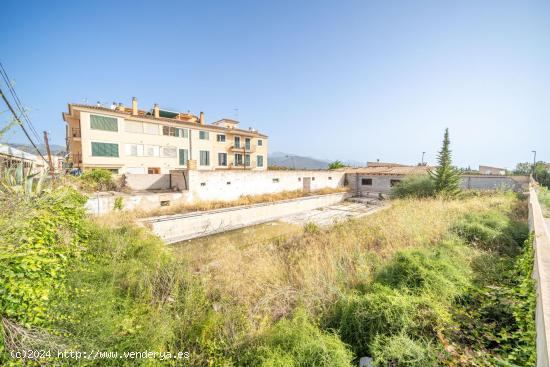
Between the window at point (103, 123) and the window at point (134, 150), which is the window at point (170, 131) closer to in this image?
the window at point (134, 150)

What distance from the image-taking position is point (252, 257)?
6293 millimetres

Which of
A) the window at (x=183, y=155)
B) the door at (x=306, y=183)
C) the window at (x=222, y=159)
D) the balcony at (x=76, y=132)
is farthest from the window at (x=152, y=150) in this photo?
the door at (x=306, y=183)

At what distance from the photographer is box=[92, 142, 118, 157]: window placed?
1739 centimetres

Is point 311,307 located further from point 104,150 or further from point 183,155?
point 183,155

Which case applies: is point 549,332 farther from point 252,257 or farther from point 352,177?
point 352,177

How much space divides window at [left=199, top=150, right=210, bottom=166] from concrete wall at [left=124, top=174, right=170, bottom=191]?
7.38 m

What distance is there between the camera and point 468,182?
19422 mm

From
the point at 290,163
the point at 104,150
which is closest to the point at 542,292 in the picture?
the point at 104,150

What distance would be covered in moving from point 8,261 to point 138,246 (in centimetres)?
367

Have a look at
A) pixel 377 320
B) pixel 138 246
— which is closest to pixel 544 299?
pixel 377 320

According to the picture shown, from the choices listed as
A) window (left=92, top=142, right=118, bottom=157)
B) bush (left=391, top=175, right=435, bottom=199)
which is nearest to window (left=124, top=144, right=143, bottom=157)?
window (left=92, top=142, right=118, bottom=157)

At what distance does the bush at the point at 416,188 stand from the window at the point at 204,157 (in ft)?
62.4

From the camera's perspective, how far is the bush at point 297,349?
7.60 feet

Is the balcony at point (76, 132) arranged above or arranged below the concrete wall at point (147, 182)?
above
